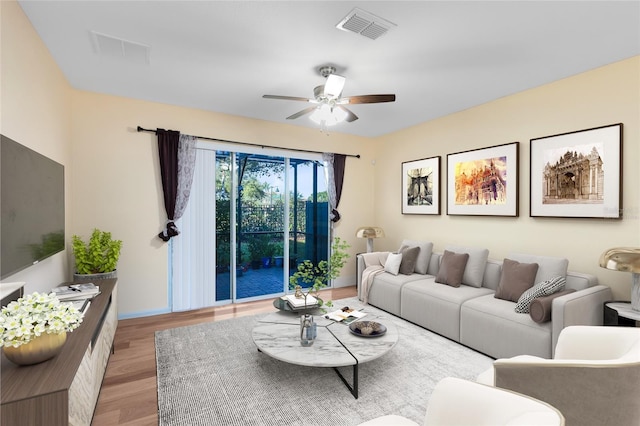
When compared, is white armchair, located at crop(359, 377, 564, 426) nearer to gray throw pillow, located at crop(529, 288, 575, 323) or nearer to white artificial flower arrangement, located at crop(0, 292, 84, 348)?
white artificial flower arrangement, located at crop(0, 292, 84, 348)

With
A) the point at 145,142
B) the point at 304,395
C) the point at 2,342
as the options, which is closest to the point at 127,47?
the point at 145,142

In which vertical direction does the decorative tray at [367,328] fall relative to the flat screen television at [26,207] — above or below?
below

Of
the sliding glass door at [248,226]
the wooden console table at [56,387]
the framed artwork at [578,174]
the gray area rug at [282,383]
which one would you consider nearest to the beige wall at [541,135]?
the framed artwork at [578,174]

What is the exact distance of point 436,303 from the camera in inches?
139

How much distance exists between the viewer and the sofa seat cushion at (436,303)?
3.36 metres

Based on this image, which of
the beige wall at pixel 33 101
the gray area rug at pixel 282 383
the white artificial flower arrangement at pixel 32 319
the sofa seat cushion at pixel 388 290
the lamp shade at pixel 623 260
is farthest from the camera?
the sofa seat cushion at pixel 388 290

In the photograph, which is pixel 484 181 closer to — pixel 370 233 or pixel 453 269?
pixel 453 269

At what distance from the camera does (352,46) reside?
2684 mm

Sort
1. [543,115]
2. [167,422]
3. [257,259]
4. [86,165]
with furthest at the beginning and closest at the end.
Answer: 1. [257,259]
2. [86,165]
3. [543,115]
4. [167,422]

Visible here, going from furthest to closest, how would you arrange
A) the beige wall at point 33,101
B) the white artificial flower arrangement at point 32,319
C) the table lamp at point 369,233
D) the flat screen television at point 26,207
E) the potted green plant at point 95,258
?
the table lamp at point 369,233 → the potted green plant at point 95,258 → the beige wall at point 33,101 → the flat screen television at point 26,207 → the white artificial flower arrangement at point 32,319

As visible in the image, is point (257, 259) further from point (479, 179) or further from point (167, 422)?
point (479, 179)

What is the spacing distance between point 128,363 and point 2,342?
66.1 inches

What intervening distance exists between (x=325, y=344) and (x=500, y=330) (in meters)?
1.69

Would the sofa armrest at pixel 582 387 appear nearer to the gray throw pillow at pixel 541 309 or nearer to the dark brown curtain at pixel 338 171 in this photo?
the gray throw pillow at pixel 541 309
